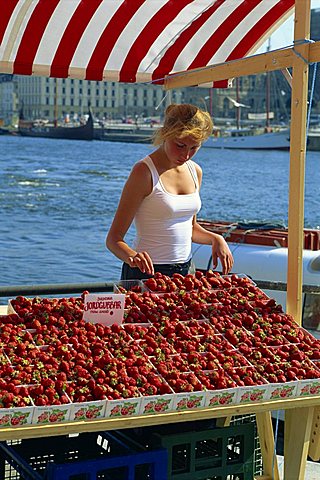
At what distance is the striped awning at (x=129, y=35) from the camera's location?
4.25 metres

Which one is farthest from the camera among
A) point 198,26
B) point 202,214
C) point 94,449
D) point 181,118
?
point 202,214

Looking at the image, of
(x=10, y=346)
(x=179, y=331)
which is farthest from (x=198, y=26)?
(x=10, y=346)

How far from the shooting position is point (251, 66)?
3752mm

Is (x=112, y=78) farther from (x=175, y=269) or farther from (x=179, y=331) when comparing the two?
(x=179, y=331)

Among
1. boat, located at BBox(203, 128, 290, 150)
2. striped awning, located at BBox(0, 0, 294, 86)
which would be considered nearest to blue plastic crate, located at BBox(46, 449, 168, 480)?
striped awning, located at BBox(0, 0, 294, 86)

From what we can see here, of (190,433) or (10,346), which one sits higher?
(10,346)

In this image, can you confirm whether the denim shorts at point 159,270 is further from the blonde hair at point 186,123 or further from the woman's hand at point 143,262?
the blonde hair at point 186,123

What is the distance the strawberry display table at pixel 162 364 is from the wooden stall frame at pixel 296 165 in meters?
0.01

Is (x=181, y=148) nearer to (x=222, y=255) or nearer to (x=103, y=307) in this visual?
(x=222, y=255)

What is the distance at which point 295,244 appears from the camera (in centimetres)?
367

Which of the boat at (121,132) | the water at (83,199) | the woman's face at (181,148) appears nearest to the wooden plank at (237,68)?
the woman's face at (181,148)

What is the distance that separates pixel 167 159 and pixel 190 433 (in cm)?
120

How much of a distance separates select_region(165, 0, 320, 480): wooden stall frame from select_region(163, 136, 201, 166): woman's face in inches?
15.6

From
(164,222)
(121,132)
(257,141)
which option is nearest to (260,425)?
(164,222)
